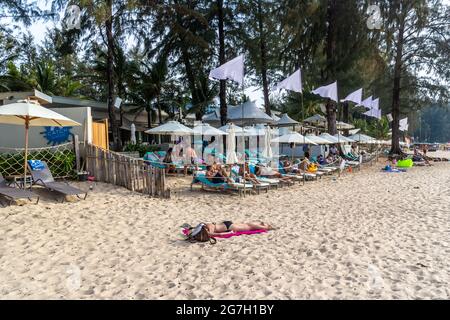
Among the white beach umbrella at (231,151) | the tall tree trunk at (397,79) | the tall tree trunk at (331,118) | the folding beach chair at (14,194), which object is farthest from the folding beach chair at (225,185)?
the tall tree trunk at (397,79)

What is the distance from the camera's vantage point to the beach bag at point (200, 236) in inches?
212

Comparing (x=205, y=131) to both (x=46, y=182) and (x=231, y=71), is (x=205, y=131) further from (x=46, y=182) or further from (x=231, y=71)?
(x=46, y=182)

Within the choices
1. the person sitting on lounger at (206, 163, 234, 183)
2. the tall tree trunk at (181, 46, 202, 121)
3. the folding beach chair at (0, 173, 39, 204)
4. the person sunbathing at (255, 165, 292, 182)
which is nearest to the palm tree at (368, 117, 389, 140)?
the tall tree trunk at (181, 46, 202, 121)

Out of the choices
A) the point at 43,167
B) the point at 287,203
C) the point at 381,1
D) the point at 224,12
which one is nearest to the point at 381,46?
the point at 381,1

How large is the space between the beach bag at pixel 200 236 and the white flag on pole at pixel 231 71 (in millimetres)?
5794

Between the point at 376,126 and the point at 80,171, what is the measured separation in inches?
1868

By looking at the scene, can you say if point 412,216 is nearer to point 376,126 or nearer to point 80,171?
point 80,171

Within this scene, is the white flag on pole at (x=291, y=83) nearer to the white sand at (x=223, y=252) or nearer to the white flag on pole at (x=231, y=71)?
the white flag on pole at (x=231, y=71)

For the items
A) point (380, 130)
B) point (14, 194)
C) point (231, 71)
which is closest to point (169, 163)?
point (231, 71)

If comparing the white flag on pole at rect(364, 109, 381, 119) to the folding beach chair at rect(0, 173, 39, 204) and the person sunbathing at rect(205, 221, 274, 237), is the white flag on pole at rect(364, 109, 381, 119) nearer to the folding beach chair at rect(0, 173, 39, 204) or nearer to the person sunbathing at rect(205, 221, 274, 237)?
the person sunbathing at rect(205, 221, 274, 237)

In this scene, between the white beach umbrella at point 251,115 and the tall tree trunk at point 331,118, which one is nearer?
the white beach umbrella at point 251,115

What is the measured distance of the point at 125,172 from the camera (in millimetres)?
9477

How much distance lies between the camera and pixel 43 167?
870 centimetres
